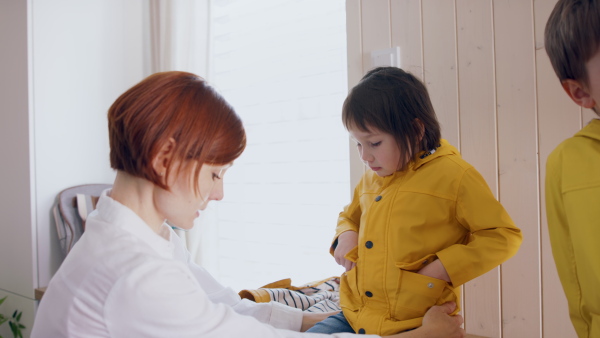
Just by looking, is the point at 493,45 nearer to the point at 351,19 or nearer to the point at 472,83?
the point at 472,83

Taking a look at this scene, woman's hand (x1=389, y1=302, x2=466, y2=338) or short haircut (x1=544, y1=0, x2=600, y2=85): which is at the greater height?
short haircut (x1=544, y1=0, x2=600, y2=85)

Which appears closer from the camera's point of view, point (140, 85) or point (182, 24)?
point (140, 85)

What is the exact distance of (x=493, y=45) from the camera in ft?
5.65

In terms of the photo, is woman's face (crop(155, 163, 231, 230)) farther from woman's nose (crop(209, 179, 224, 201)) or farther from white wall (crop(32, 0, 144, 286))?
white wall (crop(32, 0, 144, 286))

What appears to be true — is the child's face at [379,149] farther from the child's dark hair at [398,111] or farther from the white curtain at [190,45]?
the white curtain at [190,45]

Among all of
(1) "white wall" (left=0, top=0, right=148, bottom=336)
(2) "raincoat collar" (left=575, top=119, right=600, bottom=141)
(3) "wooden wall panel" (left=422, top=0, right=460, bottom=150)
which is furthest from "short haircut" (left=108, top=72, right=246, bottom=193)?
(1) "white wall" (left=0, top=0, right=148, bottom=336)

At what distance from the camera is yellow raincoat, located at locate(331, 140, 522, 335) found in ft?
4.12

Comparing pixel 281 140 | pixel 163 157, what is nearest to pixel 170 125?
pixel 163 157

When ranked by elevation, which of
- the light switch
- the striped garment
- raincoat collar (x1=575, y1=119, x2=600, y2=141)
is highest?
the light switch

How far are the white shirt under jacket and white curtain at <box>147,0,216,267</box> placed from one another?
1.92m

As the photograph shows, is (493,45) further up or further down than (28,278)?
further up

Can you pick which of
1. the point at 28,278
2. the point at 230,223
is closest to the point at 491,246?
the point at 230,223

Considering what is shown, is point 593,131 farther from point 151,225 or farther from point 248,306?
A: point 248,306

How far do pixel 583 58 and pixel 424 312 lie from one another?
71 centimetres
